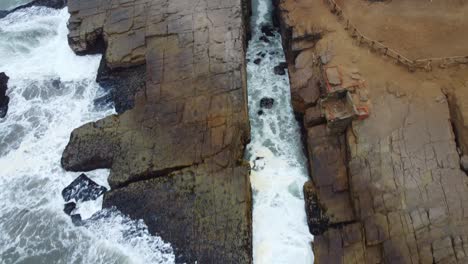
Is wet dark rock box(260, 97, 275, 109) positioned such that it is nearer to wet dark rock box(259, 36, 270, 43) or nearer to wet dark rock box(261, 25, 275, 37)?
wet dark rock box(259, 36, 270, 43)

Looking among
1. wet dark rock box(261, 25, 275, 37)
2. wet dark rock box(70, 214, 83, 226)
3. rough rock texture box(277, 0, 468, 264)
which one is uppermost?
wet dark rock box(261, 25, 275, 37)

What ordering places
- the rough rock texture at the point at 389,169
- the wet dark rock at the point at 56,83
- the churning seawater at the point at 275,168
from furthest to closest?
1. the wet dark rock at the point at 56,83
2. the churning seawater at the point at 275,168
3. the rough rock texture at the point at 389,169

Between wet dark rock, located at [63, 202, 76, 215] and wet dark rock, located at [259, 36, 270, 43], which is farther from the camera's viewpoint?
wet dark rock, located at [259, 36, 270, 43]

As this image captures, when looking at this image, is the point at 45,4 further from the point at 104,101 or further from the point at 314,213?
the point at 314,213

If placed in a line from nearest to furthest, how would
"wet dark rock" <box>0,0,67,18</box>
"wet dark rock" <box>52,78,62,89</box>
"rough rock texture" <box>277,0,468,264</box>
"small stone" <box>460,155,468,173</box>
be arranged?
"rough rock texture" <box>277,0,468,264</box>
"small stone" <box>460,155,468,173</box>
"wet dark rock" <box>52,78,62,89</box>
"wet dark rock" <box>0,0,67,18</box>

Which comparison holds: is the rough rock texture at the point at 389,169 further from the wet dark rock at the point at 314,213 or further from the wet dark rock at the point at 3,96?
the wet dark rock at the point at 3,96

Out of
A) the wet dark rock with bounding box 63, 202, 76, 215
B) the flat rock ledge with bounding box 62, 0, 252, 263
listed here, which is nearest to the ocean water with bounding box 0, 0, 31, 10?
the flat rock ledge with bounding box 62, 0, 252, 263

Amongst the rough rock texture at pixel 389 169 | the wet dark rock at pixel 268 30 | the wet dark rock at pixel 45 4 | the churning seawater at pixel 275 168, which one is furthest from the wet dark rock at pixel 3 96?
the rough rock texture at pixel 389 169
